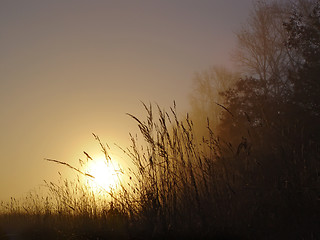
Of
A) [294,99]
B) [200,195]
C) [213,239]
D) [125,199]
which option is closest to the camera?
[213,239]

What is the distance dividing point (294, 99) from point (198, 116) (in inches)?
618

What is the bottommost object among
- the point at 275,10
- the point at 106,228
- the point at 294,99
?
the point at 106,228

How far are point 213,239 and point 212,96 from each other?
2387 cm

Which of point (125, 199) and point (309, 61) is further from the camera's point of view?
point (309, 61)

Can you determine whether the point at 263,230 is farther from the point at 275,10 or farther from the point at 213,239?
the point at 275,10

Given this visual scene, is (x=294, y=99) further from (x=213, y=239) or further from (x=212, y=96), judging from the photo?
(x=212, y=96)

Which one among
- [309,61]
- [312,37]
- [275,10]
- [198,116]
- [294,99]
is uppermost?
[275,10]

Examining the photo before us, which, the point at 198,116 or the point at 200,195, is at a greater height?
the point at 198,116

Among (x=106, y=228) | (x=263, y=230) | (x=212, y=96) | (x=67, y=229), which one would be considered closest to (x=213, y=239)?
(x=263, y=230)

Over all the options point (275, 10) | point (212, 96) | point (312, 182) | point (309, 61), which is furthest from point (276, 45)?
point (312, 182)

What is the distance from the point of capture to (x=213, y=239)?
14.0 feet

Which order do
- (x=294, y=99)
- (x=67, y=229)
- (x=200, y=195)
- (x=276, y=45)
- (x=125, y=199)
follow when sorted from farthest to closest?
A: (x=276, y=45), (x=294, y=99), (x=67, y=229), (x=125, y=199), (x=200, y=195)

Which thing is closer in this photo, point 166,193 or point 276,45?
point 166,193

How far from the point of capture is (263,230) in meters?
4.46
